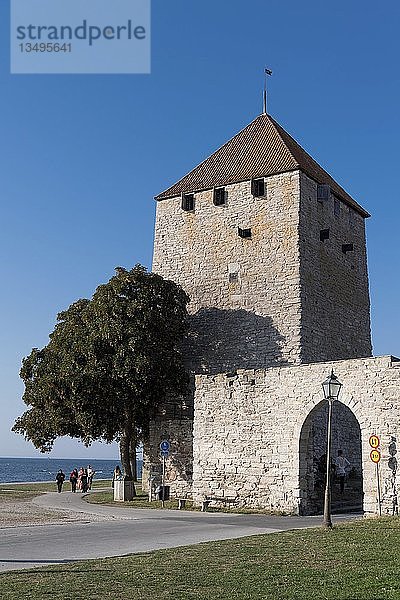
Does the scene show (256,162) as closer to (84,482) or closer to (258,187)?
(258,187)

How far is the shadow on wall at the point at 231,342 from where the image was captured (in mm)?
26344

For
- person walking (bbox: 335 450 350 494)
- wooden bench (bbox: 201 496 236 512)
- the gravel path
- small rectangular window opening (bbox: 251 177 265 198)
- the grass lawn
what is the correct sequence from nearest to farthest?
the grass lawn → the gravel path → wooden bench (bbox: 201 496 236 512) → person walking (bbox: 335 450 350 494) → small rectangular window opening (bbox: 251 177 265 198)

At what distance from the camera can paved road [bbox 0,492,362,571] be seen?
35.1 feet

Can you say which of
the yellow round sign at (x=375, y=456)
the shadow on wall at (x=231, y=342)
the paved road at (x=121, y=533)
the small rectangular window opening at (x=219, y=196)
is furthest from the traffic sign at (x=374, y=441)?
the small rectangular window opening at (x=219, y=196)

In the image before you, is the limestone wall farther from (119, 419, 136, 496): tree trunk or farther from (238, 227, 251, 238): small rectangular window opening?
(119, 419, 136, 496): tree trunk

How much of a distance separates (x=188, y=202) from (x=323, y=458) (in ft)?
42.6

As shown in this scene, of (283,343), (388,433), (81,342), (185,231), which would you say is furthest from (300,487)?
(185,231)

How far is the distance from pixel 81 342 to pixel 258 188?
9.76m

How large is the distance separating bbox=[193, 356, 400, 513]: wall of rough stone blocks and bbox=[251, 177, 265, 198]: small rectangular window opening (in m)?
9.28

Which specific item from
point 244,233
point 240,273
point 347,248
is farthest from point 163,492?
point 347,248

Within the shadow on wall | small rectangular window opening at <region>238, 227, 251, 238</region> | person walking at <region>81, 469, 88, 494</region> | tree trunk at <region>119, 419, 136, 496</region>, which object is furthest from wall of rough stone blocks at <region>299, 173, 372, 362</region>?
person walking at <region>81, 469, 88, 494</region>

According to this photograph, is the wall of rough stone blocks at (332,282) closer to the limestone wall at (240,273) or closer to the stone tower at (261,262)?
Answer: the stone tower at (261,262)

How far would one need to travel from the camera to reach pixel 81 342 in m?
25.2

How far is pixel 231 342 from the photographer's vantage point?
27500 millimetres
